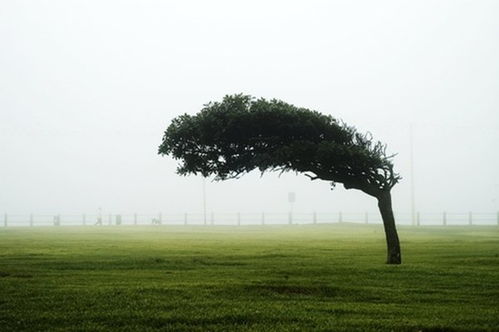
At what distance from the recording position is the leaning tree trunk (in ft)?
93.6

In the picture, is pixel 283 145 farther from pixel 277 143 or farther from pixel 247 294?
pixel 247 294

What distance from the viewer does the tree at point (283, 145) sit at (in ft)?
96.1

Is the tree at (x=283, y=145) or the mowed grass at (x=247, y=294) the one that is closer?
the mowed grass at (x=247, y=294)

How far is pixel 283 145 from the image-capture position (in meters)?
30.3

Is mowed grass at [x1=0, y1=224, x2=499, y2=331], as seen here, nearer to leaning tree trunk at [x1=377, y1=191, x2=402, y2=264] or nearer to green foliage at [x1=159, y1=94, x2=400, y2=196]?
leaning tree trunk at [x1=377, y1=191, x2=402, y2=264]

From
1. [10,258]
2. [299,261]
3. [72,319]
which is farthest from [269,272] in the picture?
[10,258]

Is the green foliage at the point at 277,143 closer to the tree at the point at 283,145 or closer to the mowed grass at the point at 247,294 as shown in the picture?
the tree at the point at 283,145

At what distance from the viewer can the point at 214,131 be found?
2998cm

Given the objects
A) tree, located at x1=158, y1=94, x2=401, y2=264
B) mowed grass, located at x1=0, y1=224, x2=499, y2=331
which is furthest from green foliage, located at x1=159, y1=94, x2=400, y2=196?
mowed grass, located at x1=0, y1=224, x2=499, y2=331

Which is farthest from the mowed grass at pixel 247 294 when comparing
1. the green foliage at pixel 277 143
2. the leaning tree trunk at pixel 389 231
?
the green foliage at pixel 277 143

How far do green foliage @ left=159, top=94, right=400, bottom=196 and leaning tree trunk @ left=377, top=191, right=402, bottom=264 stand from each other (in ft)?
1.61

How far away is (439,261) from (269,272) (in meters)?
10.2

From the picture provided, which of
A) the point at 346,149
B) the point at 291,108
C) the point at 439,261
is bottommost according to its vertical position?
the point at 439,261

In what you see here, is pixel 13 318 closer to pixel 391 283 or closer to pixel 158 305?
pixel 158 305
